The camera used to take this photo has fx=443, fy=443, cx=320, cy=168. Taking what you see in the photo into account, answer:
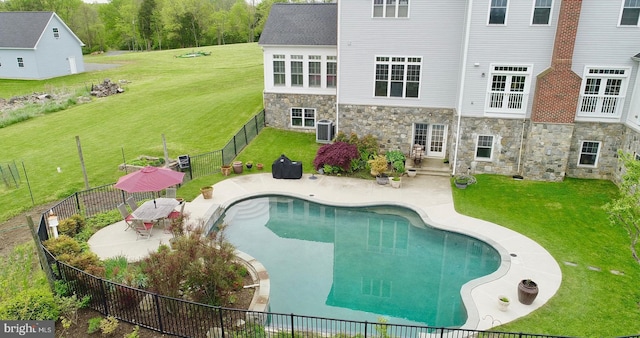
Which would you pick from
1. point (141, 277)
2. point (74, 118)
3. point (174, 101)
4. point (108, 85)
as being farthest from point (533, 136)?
point (108, 85)

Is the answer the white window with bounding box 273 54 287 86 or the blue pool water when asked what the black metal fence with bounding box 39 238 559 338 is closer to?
the blue pool water

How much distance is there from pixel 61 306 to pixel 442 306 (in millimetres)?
9959

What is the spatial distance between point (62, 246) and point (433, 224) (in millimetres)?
12519

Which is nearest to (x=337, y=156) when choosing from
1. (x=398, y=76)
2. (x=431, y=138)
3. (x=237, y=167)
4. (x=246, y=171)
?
(x=246, y=171)

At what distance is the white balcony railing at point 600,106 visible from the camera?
19.0 meters

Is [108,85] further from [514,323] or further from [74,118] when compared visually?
[514,323]

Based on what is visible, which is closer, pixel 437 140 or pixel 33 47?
pixel 437 140

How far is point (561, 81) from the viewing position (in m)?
18.6

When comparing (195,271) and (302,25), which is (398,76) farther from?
(195,271)

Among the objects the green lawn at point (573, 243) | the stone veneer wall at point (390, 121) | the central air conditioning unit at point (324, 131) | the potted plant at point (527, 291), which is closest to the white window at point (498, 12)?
the stone veneer wall at point (390, 121)

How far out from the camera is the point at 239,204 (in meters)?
19.0

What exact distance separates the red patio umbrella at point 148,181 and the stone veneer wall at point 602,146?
674 inches

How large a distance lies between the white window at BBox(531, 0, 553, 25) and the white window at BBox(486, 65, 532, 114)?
189cm

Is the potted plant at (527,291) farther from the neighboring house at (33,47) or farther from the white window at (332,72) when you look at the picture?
the neighboring house at (33,47)
